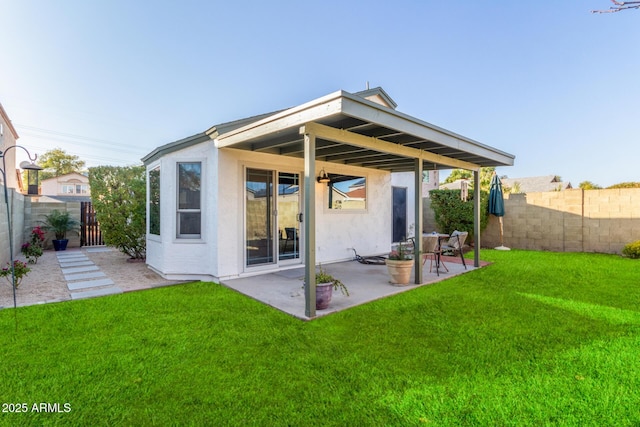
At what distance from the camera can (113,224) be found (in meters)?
8.41

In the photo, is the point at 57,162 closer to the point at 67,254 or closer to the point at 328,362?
the point at 67,254

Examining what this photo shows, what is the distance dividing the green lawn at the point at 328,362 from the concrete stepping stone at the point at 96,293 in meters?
0.34

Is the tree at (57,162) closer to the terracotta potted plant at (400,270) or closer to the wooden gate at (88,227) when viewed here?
the wooden gate at (88,227)

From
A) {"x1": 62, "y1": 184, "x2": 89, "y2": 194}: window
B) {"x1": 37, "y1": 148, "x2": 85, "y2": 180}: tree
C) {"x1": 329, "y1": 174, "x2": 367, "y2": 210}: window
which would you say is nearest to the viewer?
{"x1": 329, "y1": 174, "x2": 367, "y2": 210}: window

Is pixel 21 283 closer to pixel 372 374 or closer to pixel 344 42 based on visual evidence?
pixel 372 374

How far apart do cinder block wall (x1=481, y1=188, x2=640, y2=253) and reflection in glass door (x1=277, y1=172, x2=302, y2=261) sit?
788cm

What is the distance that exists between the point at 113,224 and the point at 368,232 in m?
6.95

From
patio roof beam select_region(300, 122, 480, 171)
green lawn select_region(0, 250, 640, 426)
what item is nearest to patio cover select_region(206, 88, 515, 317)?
patio roof beam select_region(300, 122, 480, 171)

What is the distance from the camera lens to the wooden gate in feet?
38.4

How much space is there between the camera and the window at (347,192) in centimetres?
821

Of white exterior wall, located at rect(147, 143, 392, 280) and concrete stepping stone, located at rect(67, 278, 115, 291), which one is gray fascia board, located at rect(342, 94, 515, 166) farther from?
concrete stepping stone, located at rect(67, 278, 115, 291)

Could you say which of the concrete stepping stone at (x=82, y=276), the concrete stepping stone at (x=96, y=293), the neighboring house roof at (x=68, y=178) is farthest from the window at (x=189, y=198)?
the neighboring house roof at (x=68, y=178)

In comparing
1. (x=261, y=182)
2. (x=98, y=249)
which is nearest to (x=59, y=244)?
(x=98, y=249)

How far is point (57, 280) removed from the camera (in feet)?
20.2
